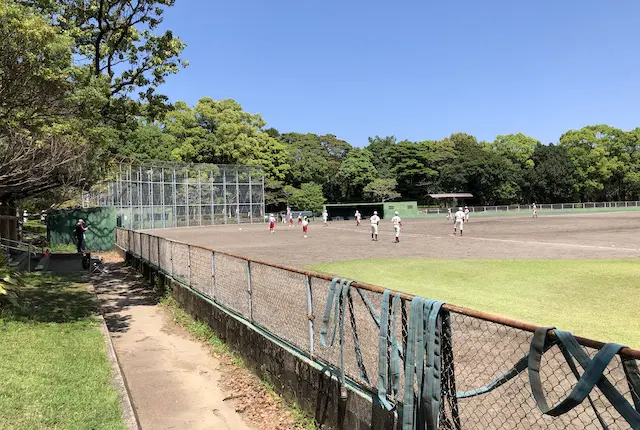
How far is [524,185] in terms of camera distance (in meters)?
77.6

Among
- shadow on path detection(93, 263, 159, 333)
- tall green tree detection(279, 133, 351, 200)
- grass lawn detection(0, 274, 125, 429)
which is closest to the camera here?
grass lawn detection(0, 274, 125, 429)

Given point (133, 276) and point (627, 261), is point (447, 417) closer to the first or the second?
point (627, 261)

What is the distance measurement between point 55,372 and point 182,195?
47.1m

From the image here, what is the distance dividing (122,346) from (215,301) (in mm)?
1944

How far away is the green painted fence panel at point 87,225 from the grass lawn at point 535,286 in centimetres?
1804

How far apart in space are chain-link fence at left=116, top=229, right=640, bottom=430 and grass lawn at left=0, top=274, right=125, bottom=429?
2.25 m

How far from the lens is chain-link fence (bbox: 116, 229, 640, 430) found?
2936 millimetres

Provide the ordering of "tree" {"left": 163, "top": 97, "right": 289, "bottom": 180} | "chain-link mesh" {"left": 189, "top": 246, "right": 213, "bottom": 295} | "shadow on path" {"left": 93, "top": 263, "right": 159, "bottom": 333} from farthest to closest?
1. "tree" {"left": 163, "top": 97, "right": 289, "bottom": 180}
2. "shadow on path" {"left": 93, "top": 263, "right": 159, "bottom": 333}
3. "chain-link mesh" {"left": 189, "top": 246, "right": 213, "bottom": 295}

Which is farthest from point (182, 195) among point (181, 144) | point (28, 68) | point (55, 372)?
point (55, 372)

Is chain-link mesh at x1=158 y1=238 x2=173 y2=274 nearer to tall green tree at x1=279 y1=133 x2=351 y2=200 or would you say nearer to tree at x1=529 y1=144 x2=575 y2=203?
tall green tree at x1=279 y1=133 x2=351 y2=200

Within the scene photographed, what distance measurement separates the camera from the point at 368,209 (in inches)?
2616

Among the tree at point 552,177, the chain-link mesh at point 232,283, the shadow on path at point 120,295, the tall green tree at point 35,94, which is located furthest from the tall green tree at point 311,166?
the chain-link mesh at point 232,283

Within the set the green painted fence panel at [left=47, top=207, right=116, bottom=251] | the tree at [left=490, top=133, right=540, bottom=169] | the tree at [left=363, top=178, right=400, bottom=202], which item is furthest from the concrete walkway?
the tree at [left=490, top=133, right=540, bottom=169]

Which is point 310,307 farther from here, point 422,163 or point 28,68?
point 422,163
